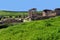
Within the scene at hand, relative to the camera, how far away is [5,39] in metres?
17.0

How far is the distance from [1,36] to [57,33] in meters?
4.08

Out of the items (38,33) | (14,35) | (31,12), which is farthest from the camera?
(31,12)

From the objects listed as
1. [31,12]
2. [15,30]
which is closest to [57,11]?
[31,12]

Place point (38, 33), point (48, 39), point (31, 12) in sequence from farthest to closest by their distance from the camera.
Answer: point (31, 12)
point (38, 33)
point (48, 39)

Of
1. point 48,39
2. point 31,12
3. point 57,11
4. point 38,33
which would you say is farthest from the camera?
point 31,12

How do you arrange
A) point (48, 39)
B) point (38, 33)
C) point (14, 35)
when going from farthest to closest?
1. point (14, 35)
2. point (38, 33)
3. point (48, 39)

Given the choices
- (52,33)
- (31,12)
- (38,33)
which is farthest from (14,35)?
(31,12)

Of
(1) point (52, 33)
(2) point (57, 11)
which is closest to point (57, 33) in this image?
(1) point (52, 33)

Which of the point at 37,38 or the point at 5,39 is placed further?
the point at 5,39

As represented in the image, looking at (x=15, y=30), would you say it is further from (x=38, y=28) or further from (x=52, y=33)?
(x=52, y=33)

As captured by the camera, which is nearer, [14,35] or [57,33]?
[57,33]

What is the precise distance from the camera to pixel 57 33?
1562 cm

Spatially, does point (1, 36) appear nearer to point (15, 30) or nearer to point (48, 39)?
point (15, 30)

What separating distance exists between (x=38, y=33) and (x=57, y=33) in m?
1.27
